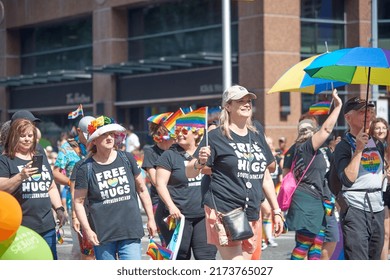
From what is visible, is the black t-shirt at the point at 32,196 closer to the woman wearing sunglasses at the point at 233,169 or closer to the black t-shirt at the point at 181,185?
the woman wearing sunglasses at the point at 233,169

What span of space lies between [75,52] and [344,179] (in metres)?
30.6

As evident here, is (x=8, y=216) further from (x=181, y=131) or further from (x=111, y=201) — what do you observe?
(x=181, y=131)

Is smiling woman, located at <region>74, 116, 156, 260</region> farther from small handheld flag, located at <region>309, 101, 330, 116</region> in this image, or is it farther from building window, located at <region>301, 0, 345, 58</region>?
building window, located at <region>301, 0, 345, 58</region>

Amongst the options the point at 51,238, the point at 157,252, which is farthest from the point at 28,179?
the point at 157,252

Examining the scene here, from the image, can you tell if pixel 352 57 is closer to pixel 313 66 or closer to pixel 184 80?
pixel 313 66

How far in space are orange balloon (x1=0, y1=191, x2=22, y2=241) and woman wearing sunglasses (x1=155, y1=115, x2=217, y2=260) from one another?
7.20ft

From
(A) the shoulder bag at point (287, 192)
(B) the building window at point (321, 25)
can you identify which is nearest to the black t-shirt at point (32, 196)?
(A) the shoulder bag at point (287, 192)

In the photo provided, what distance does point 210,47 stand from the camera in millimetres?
31078

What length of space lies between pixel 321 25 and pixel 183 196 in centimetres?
2140

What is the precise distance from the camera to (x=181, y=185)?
9.51m

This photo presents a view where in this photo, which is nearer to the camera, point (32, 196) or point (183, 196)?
point (32, 196)
